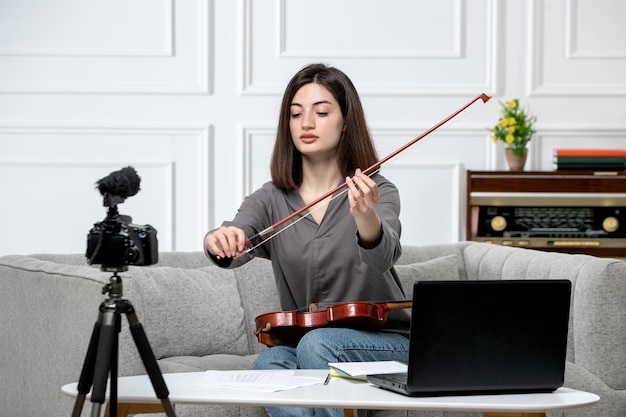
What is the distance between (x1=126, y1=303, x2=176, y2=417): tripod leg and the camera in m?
1.49

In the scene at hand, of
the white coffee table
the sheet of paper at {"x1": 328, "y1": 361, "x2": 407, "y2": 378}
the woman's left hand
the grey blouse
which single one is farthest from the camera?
the grey blouse

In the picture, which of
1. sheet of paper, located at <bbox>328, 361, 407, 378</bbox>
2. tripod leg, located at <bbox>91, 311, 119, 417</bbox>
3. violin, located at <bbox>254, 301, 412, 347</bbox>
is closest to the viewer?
tripod leg, located at <bbox>91, 311, 119, 417</bbox>

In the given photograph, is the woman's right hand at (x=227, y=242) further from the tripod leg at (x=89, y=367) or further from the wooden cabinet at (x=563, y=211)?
the wooden cabinet at (x=563, y=211)

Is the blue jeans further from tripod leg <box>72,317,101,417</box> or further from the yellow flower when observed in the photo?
the yellow flower

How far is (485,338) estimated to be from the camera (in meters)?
1.59

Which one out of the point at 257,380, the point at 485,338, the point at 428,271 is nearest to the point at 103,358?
the point at 257,380

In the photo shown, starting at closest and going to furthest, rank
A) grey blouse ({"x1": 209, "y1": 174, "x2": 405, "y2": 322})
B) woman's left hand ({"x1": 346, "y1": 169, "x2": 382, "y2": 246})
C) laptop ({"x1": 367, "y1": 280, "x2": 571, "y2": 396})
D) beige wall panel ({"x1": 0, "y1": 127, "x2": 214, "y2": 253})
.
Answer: laptop ({"x1": 367, "y1": 280, "x2": 571, "y2": 396}), woman's left hand ({"x1": 346, "y1": 169, "x2": 382, "y2": 246}), grey blouse ({"x1": 209, "y1": 174, "x2": 405, "y2": 322}), beige wall panel ({"x1": 0, "y1": 127, "x2": 214, "y2": 253})

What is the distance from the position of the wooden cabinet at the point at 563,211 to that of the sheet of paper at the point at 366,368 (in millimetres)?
2248

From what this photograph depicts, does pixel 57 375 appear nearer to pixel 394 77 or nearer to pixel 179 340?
pixel 179 340

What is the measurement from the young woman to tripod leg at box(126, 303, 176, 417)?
64cm

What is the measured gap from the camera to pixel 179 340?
2.76 m

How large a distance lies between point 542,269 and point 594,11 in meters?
1.87

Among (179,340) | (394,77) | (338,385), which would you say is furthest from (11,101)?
(338,385)

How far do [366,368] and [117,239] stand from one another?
1.75 feet
